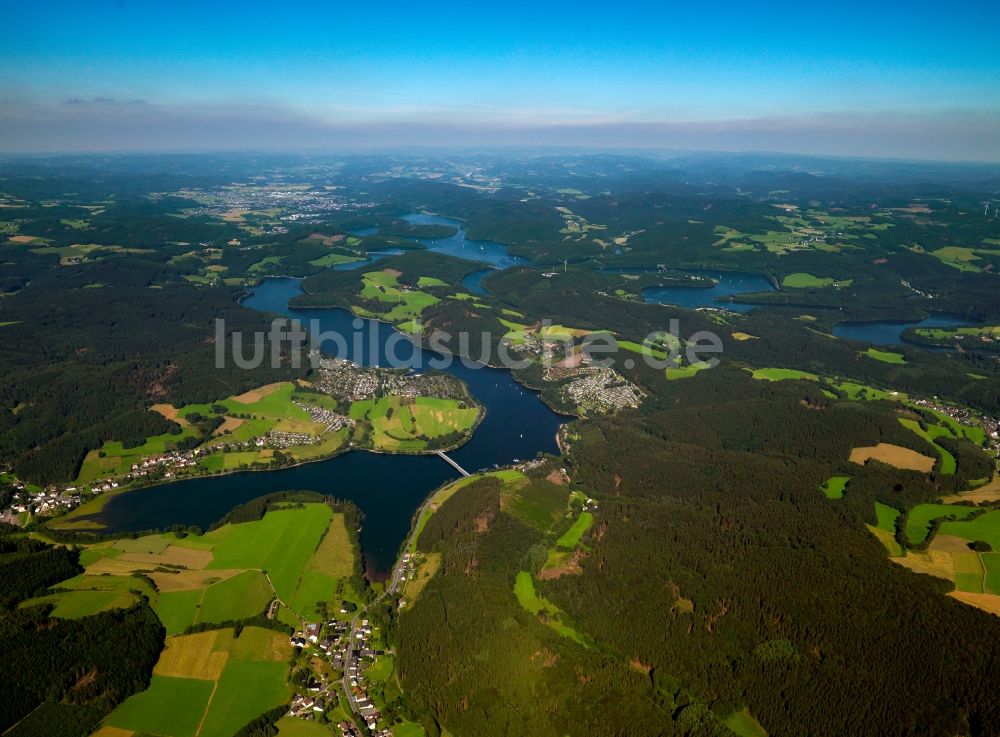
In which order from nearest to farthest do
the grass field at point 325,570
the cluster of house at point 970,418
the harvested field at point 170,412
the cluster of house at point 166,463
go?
the grass field at point 325,570
the cluster of house at point 166,463
the cluster of house at point 970,418
the harvested field at point 170,412

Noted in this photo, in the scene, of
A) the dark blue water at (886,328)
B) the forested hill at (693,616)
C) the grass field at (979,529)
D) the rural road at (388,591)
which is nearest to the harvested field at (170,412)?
the rural road at (388,591)

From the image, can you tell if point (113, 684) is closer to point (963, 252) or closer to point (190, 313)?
point (190, 313)

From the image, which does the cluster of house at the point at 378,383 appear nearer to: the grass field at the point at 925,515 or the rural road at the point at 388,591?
the rural road at the point at 388,591

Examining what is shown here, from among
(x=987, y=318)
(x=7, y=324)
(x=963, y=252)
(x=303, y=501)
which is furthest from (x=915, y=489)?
(x=963, y=252)

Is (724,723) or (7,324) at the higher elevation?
(7,324)

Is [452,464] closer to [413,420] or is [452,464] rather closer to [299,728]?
[413,420]
